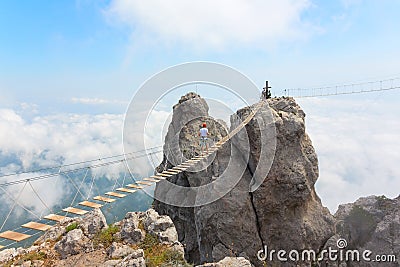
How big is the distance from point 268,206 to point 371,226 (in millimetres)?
6675

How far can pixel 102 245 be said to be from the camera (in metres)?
8.55

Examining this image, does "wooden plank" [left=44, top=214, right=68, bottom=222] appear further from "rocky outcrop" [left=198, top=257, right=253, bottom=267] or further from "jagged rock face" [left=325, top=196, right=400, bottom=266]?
"jagged rock face" [left=325, top=196, right=400, bottom=266]

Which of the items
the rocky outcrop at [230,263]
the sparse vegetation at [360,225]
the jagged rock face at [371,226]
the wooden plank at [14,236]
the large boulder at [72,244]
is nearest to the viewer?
the wooden plank at [14,236]

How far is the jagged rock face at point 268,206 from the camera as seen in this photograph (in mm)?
16812

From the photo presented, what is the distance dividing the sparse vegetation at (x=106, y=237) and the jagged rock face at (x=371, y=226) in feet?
43.6

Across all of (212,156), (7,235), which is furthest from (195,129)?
(7,235)

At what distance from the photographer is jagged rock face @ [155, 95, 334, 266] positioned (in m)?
16.8

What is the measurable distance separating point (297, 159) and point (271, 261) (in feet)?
18.8

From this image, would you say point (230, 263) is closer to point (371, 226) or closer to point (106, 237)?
point (106, 237)

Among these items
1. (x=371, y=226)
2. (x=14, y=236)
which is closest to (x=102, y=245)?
(x=14, y=236)

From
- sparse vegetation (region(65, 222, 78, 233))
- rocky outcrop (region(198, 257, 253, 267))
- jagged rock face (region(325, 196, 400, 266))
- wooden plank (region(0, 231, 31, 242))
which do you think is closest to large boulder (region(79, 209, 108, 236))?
sparse vegetation (region(65, 222, 78, 233))

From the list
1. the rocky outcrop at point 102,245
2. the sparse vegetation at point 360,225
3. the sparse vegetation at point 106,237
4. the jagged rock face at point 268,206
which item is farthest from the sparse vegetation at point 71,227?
the sparse vegetation at point 360,225

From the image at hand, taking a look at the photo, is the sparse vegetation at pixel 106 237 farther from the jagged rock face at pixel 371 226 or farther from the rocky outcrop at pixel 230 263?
the jagged rock face at pixel 371 226

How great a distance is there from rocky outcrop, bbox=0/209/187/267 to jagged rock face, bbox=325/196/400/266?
40.9 ft
